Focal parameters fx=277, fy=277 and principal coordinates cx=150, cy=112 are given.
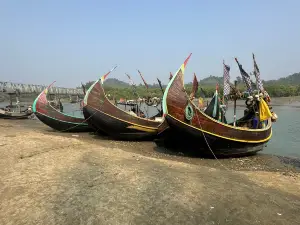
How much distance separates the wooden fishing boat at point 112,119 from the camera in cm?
1566

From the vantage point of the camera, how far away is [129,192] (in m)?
6.43

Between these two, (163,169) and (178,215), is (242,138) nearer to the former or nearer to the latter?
(163,169)

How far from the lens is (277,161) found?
13.2 meters

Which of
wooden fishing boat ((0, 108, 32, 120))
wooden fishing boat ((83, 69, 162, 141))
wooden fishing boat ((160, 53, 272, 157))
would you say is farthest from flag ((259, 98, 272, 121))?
wooden fishing boat ((0, 108, 32, 120))

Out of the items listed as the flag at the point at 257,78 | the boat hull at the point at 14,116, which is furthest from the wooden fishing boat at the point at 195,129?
the boat hull at the point at 14,116

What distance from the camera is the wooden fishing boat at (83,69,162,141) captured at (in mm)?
15664

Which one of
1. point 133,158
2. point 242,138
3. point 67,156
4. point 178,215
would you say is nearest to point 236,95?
point 242,138

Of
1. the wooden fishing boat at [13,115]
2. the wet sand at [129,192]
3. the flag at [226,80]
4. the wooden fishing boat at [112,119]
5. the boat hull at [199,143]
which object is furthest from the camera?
the wooden fishing boat at [13,115]

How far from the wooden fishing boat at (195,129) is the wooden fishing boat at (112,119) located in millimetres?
3644

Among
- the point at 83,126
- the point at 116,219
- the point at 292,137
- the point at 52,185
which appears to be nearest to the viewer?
the point at 116,219

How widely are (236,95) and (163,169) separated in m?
7.50

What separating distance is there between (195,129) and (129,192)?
5.52 m

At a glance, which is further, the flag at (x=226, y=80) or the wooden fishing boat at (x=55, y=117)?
the wooden fishing boat at (x=55, y=117)

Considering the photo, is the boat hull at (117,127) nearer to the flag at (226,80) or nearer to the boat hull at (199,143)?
the boat hull at (199,143)
